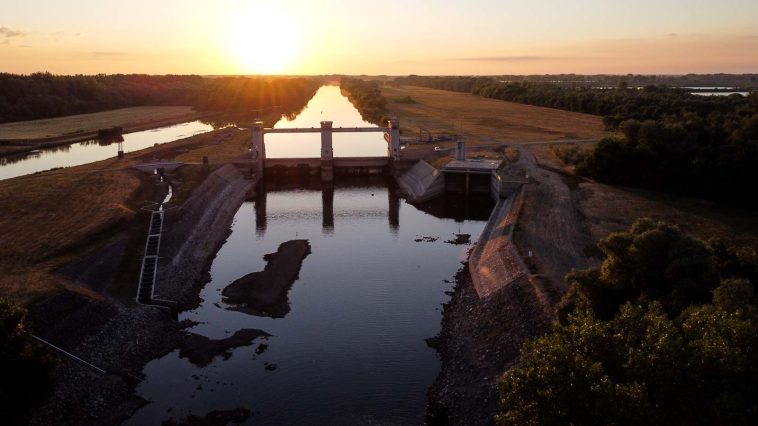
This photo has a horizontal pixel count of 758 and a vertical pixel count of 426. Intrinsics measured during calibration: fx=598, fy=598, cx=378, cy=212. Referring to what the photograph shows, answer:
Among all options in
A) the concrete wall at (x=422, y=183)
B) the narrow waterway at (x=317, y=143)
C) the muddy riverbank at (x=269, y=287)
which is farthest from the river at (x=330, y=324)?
the narrow waterway at (x=317, y=143)

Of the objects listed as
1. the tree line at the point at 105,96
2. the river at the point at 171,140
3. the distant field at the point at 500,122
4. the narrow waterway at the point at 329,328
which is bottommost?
the narrow waterway at the point at 329,328

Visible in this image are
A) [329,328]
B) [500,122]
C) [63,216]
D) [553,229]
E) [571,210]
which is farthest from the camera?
[500,122]

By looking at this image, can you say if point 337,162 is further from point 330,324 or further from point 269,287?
point 330,324

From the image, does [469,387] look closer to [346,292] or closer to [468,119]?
[346,292]

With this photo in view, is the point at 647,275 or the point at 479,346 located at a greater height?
Result: the point at 647,275

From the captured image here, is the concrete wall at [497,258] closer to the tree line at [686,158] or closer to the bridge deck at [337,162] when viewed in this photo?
the tree line at [686,158]

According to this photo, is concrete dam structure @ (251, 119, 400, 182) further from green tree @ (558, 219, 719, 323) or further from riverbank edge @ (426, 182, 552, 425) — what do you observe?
green tree @ (558, 219, 719, 323)

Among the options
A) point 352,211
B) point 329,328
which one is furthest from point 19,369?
point 352,211
